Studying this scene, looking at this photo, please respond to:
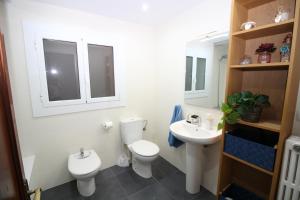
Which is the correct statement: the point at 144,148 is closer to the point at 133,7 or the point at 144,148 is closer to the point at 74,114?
the point at 74,114

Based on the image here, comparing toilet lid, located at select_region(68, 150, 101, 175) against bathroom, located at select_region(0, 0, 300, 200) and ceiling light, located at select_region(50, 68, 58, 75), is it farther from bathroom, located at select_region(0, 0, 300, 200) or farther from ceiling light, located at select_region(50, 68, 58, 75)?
ceiling light, located at select_region(50, 68, 58, 75)

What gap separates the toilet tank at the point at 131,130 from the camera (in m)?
2.28

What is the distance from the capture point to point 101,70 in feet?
7.07

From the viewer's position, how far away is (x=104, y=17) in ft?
6.72

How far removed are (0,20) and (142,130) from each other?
213 centimetres

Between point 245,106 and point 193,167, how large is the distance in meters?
0.99

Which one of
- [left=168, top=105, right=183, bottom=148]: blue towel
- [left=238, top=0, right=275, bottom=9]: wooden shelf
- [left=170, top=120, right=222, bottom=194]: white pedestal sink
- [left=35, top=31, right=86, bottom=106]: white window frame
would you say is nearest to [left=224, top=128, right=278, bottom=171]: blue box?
[left=170, top=120, right=222, bottom=194]: white pedestal sink

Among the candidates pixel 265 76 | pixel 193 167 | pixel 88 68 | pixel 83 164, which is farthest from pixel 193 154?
pixel 88 68

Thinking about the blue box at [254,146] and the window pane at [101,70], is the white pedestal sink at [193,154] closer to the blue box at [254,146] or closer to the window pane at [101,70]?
the blue box at [254,146]

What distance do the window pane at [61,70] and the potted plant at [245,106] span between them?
1.80 m

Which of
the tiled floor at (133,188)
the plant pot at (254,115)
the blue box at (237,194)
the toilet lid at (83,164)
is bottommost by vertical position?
the tiled floor at (133,188)

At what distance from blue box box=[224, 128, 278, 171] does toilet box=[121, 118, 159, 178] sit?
98 centimetres

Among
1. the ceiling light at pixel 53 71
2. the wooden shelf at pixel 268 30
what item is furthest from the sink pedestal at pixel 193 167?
the ceiling light at pixel 53 71

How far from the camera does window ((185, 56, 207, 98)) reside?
1870 millimetres
